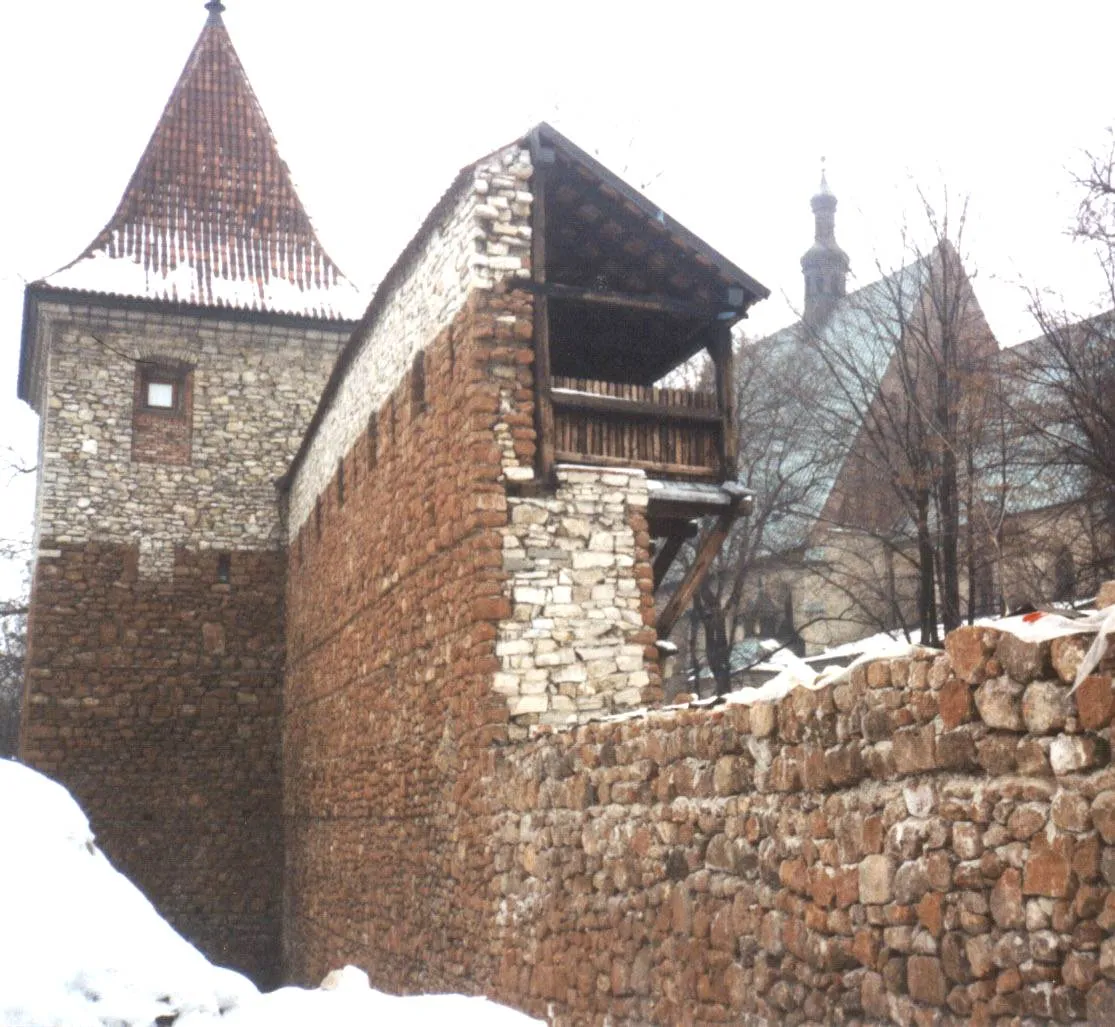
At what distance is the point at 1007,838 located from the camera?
4277 millimetres

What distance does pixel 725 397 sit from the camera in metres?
10.9

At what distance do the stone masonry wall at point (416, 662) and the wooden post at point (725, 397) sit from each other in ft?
6.24

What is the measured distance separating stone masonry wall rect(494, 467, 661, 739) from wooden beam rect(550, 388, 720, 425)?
59 cm

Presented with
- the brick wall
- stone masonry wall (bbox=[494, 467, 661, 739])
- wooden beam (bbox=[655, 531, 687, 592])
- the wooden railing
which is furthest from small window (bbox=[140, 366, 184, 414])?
stone masonry wall (bbox=[494, 467, 661, 739])

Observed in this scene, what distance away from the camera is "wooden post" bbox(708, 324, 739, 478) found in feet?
35.4

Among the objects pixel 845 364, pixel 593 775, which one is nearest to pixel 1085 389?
pixel 845 364

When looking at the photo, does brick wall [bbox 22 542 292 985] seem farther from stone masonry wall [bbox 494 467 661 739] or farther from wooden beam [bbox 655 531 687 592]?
stone masonry wall [bbox 494 467 661 739]

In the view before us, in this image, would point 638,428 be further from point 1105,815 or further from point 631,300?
point 1105,815

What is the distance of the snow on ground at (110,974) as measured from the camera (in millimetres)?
3842

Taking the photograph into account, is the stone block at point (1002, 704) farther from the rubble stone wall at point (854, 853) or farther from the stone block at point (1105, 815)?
the stone block at point (1105, 815)

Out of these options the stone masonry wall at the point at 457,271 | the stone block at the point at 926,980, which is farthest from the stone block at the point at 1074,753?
the stone masonry wall at the point at 457,271

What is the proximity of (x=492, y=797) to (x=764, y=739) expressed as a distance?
140 inches

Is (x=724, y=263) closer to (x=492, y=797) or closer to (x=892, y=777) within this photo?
(x=492, y=797)

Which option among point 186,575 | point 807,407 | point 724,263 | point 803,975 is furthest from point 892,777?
A: point 807,407
